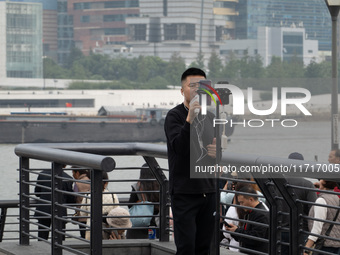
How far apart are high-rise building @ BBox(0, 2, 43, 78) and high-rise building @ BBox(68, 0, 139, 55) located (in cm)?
2416

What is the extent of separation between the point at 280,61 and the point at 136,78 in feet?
63.7

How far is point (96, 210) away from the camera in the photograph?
4.95 meters

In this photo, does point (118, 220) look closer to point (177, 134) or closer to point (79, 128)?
point (177, 134)

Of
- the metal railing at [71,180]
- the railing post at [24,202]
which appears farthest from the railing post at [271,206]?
the railing post at [24,202]

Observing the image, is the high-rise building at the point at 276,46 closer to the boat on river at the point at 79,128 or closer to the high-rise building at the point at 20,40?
the high-rise building at the point at 20,40

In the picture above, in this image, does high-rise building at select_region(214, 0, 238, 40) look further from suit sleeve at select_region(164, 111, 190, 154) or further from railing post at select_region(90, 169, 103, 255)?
suit sleeve at select_region(164, 111, 190, 154)

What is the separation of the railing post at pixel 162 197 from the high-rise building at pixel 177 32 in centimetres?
12089

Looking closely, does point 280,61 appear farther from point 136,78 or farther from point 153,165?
point 153,165

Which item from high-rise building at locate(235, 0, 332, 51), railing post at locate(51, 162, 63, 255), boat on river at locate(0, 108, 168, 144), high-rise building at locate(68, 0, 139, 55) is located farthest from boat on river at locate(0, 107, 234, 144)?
railing post at locate(51, 162, 63, 255)

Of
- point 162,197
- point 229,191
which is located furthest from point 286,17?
point 229,191

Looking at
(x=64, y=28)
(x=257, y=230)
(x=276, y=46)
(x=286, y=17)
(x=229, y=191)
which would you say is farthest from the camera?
(x=64, y=28)

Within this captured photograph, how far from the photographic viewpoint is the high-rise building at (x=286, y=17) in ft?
433

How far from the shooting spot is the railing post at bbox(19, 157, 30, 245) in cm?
627

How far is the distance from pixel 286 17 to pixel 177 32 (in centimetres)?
1706
